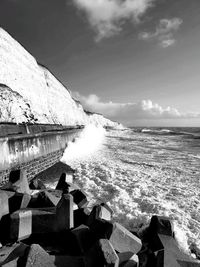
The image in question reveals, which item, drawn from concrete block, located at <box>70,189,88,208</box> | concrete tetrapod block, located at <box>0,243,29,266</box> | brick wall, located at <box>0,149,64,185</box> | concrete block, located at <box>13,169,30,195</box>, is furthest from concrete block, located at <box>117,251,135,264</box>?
brick wall, located at <box>0,149,64,185</box>

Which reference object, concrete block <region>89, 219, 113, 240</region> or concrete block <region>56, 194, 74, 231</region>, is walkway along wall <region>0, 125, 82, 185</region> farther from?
concrete block <region>89, 219, 113, 240</region>

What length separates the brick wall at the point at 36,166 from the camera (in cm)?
744

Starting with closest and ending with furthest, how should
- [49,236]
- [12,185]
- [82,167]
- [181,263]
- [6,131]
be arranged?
[181,263], [49,236], [12,185], [82,167], [6,131]

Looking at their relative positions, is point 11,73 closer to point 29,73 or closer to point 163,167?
point 29,73

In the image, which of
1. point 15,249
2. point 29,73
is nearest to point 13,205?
point 15,249

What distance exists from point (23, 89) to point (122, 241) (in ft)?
108

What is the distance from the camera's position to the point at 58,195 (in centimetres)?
457

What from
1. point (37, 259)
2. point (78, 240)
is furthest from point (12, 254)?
A: point (78, 240)

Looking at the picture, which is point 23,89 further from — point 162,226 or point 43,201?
point 162,226

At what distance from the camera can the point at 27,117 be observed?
23.1m

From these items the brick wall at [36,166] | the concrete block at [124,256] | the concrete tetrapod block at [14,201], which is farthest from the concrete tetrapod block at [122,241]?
the brick wall at [36,166]

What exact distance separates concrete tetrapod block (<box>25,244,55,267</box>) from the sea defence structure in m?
3.19

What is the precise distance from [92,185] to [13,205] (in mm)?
3459

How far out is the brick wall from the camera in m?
7.44
